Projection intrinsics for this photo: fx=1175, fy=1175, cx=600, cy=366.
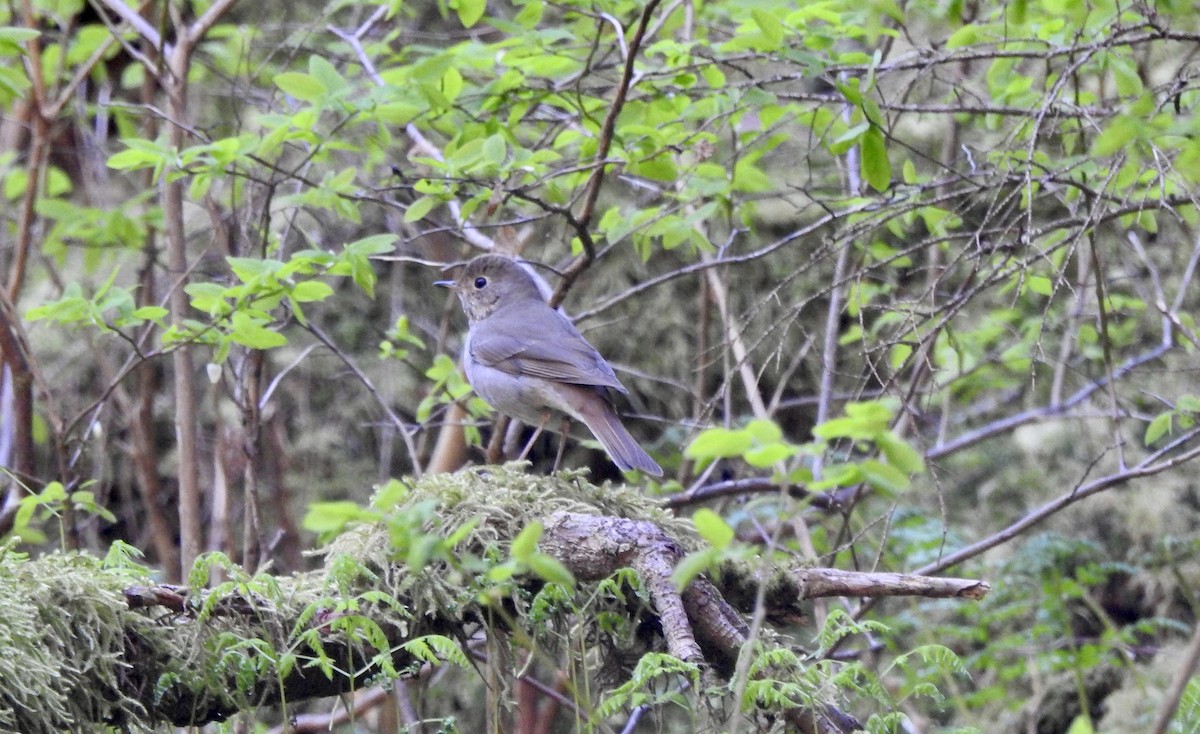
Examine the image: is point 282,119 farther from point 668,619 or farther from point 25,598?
point 668,619

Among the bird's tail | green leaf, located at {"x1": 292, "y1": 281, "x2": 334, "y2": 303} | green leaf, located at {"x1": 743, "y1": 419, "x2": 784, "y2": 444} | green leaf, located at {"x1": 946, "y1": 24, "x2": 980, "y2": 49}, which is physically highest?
green leaf, located at {"x1": 946, "y1": 24, "x2": 980, "y2": 49}

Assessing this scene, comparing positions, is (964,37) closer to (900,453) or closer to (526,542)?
(900,453)

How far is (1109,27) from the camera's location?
3631 mm

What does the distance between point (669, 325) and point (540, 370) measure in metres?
1.55

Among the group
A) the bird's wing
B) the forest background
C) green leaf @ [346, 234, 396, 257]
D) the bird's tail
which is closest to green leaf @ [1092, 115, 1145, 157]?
the forest background

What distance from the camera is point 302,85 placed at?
12.1 ft

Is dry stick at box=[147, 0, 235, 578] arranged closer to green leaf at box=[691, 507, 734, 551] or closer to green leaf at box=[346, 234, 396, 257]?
green leaf at box=[346, 234, 396, 257]

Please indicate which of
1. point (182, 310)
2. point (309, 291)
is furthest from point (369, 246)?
point (182, 310)

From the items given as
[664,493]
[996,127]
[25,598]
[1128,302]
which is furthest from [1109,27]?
[25,598]

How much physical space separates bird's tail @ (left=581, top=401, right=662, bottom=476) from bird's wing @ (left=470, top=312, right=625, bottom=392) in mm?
143

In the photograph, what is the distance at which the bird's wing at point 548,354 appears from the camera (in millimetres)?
4695

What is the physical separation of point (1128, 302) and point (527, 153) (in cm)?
242

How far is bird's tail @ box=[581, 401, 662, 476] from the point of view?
4289 millimetres

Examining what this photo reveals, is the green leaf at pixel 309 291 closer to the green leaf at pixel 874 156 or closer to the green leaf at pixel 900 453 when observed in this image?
the green leaf at pixel 874 156
